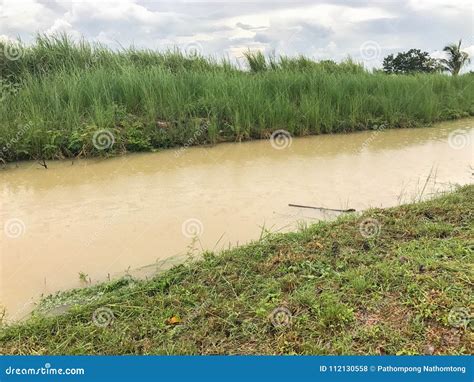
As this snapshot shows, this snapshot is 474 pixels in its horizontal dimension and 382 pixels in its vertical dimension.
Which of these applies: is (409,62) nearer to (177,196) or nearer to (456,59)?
(456,59)

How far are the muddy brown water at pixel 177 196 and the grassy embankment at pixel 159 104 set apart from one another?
0.32 meters

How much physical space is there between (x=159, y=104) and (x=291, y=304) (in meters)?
5.24

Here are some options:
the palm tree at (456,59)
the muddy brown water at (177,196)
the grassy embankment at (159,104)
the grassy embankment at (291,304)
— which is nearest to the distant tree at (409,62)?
the palm tree at (456,59)

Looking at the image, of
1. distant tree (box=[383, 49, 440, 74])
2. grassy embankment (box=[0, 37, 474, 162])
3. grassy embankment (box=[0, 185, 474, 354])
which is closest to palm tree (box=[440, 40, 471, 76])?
distant tree (box=[383, 49, 440, 74])

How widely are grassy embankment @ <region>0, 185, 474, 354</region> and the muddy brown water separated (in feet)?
1.59

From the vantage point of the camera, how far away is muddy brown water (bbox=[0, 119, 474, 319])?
3.30m

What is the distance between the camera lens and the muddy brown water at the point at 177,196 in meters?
3.30

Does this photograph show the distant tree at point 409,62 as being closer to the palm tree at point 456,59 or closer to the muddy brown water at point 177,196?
the palm tree at point 456,59

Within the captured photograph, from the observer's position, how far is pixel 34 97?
21.9ft

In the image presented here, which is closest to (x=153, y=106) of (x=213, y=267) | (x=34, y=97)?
(x=34, y=97)

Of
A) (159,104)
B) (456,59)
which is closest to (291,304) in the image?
(159,104)

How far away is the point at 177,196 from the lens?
15.1ft

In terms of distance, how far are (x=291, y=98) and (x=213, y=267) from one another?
5897mm

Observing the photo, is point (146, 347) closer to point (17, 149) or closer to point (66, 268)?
point (66, 268)
